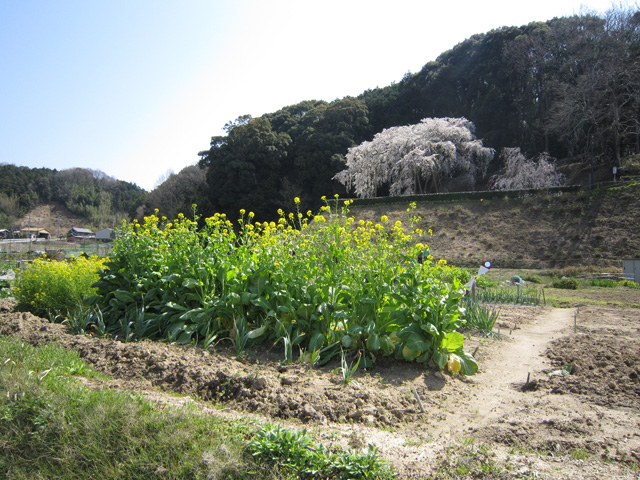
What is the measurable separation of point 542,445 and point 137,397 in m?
2.52

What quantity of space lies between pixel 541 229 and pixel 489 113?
19.9 m

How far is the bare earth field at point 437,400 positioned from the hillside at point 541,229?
57.3 ft

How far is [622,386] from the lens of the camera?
364 cm

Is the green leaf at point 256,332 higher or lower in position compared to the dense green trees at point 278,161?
lower

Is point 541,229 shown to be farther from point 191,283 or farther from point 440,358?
point 191,283

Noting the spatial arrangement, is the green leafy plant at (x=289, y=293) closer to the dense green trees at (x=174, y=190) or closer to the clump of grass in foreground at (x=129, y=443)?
the clump of grass in foreground at (x=129, y=443)

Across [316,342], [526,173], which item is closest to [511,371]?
[316,342]

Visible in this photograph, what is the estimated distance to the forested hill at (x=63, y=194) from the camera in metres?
74.2

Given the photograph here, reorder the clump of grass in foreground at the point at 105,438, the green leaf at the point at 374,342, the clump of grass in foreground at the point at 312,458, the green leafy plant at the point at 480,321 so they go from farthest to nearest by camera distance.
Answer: the green leafy plant at the point at 480,321, the green leaf at the point at 374,342, the clump of grass in foreground at the point at 105,438, the clump of grass in foreground at the point at 312,458

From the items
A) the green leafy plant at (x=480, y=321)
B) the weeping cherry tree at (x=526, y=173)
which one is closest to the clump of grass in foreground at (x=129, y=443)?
the green leafy plant at (x=480, y=321)

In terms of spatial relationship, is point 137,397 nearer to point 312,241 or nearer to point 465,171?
point 312,241

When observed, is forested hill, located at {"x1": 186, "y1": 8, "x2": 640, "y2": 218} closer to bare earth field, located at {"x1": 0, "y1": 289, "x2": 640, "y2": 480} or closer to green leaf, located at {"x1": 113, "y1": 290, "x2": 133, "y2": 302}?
bare earth field, located at {"x1": 0, "y1": 289, "x2": 640, "y2": 480}

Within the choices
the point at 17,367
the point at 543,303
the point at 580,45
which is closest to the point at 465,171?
the point at 580,45

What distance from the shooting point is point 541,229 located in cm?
2328
